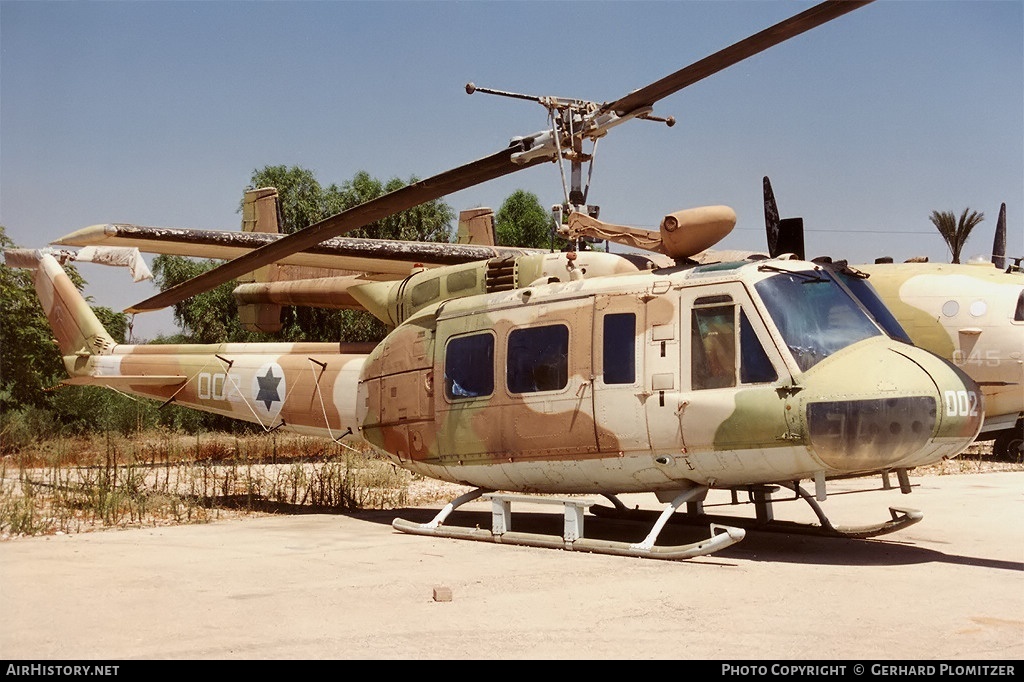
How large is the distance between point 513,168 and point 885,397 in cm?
413

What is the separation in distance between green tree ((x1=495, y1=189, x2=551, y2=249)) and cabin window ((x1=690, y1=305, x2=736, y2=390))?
34.4m

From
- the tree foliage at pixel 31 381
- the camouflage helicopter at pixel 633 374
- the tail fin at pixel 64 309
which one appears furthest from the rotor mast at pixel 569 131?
the tree foliage at pixel 31 381

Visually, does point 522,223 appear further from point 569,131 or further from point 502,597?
point 502,597

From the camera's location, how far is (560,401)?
8.63 meters

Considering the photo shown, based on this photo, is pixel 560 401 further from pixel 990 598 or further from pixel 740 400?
pixel 990 598

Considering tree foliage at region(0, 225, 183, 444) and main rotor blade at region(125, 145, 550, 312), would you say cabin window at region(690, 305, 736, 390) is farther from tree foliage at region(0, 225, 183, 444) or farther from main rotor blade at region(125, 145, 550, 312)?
tree foliage at region(0, 225, 183, 444)

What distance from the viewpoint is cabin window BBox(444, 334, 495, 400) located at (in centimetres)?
923

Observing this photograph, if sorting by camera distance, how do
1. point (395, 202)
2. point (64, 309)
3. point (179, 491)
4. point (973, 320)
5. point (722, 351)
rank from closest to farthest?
point (722, 351)
point (395, 202)
point (179, 491)
point (973, 320)
point (64, 309)

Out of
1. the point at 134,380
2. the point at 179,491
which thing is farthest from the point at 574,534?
the point at 134,380

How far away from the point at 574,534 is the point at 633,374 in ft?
4.99

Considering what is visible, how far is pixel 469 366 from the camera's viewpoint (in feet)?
30.9

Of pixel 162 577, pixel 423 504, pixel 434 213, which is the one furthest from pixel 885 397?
pixel 434 213

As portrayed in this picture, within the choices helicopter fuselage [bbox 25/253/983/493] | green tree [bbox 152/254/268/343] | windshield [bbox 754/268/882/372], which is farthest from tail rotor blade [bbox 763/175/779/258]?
green tree [bbox 152/254/268/343]

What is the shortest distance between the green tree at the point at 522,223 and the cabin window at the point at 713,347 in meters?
34.4
